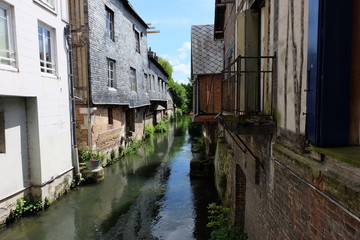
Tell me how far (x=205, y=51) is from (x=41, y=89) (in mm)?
6951

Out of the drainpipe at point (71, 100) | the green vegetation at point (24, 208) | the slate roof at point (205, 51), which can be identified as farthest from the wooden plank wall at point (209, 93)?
the green vegetation at point (24, 208)

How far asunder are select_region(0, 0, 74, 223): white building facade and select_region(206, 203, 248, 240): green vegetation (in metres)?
5.99

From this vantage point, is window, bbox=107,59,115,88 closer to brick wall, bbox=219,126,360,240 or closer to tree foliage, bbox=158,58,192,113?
brick wall, bbox=219,126,360,240

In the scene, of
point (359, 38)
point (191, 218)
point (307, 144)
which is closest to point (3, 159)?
point (191, 218)

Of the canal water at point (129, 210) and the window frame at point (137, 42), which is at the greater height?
the window frame at point (137, 42)

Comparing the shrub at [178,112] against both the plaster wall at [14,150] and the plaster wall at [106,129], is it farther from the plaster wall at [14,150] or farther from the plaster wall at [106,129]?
the plaster wall at [14,150]

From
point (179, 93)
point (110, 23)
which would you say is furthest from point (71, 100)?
point (179, 93)

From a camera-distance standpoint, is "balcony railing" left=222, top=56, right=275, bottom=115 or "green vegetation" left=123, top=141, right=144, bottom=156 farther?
"green vegetation" left=123, top=141, right=144, bottom=156

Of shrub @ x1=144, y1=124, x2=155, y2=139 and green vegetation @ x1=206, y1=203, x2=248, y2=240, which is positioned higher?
shrub @ x1=144, y1=124, x2=155, y2=139

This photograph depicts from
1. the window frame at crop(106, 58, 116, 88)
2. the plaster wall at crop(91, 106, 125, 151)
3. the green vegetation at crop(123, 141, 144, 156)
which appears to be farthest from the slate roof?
the green vegetation at crop(123, 141, 144, 156)

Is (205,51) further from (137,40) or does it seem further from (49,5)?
(137,40)

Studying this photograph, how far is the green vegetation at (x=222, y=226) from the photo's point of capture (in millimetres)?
6291

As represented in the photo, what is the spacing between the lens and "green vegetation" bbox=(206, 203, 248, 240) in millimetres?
6291

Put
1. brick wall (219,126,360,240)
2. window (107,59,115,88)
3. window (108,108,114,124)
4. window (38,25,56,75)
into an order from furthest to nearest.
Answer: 1. window (108,108,114,124)
2. window (107,59,115,88)
3. window (38,25,56,75)
4. brick wall (219,126,360,240)
